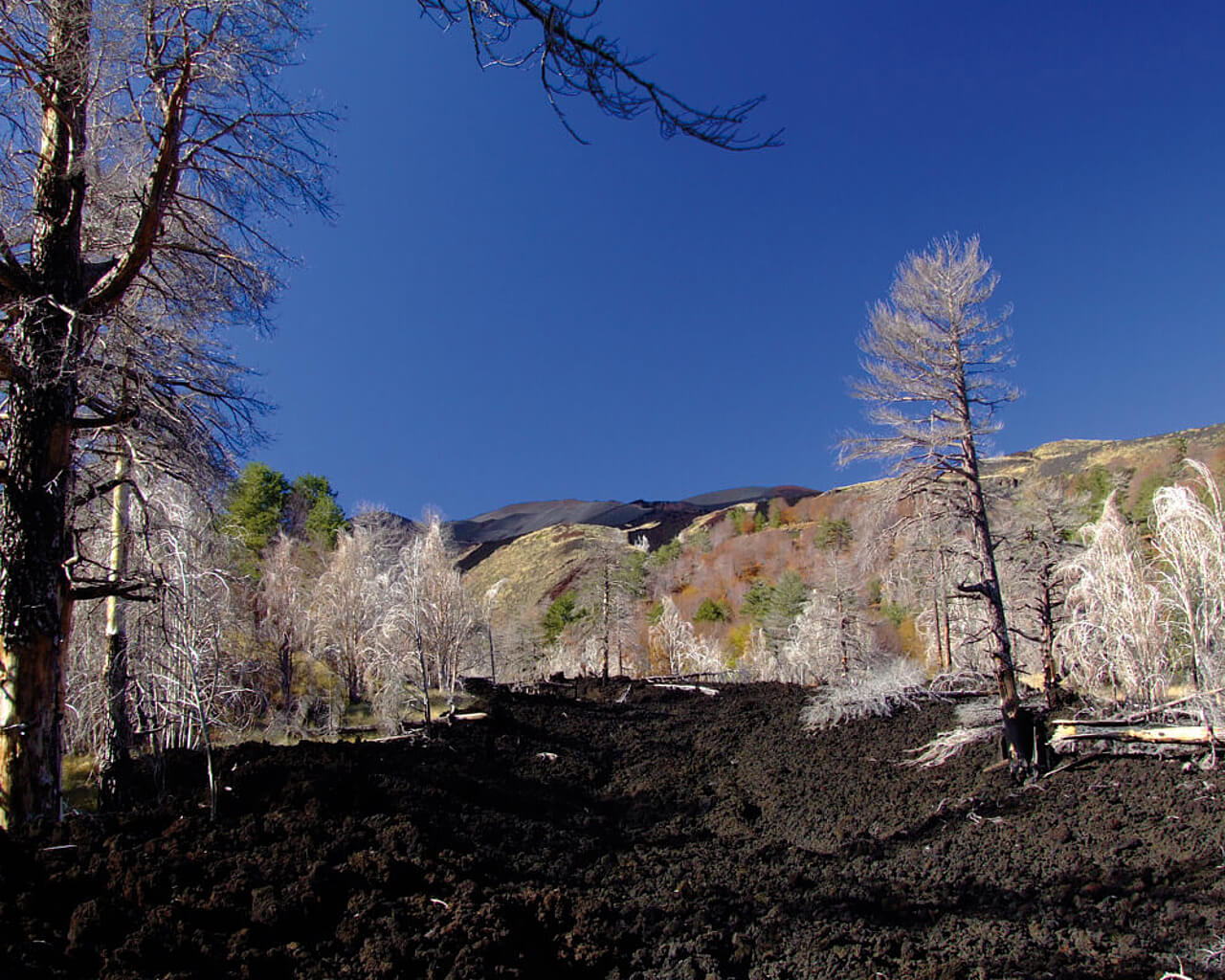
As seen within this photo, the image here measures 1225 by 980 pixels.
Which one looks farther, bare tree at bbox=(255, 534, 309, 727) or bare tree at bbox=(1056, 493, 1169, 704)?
bare tree at bbox=(255, 534, 309, 727)

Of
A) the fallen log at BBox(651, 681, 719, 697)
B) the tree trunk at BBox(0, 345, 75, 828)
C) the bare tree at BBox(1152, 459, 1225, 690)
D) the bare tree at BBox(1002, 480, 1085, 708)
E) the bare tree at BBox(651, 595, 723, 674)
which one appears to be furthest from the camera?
the bare tree at BBox(651, 595, 723, 674)

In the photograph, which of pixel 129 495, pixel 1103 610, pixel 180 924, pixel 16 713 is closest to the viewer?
pixel 180 924

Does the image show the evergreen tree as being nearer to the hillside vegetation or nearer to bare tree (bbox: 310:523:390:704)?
bare tree (bbox: 310:523:390:704)

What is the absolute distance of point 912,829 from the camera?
23.4ft

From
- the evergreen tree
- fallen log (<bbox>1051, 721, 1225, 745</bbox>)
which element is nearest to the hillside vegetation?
fallen log (<bbox>1051, 721, 1225, 745</bbox>)

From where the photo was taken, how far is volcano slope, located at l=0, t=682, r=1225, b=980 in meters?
3.66

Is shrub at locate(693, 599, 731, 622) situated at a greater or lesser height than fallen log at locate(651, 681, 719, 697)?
greater

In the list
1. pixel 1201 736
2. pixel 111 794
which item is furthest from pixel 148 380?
pixel 1201 736

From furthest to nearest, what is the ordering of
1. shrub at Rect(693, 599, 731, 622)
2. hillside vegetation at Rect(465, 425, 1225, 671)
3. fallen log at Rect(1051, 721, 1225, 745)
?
shrub at Rect(693, 599, 731, 622)
hillside vegetation at Rect(465, 425, 1225, 671)
fallen log at Rect(1051, 721, 1225, 745)

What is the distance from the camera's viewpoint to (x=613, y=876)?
591 centimetres

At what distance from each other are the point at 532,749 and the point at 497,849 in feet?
16.2

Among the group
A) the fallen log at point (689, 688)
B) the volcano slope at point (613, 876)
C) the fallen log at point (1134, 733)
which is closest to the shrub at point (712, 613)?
the fallen log at point (689, 688)

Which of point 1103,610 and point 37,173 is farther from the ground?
point 37,173

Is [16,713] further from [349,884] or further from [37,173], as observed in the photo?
[37,173]
